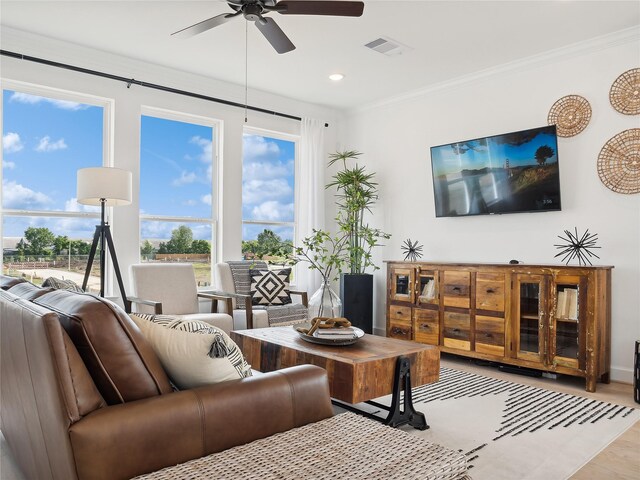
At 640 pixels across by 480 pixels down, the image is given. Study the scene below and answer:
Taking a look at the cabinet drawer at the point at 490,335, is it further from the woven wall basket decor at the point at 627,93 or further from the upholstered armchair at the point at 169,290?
the upholstered armchair at the point at 169,290

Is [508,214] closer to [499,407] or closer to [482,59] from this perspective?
[482,59]

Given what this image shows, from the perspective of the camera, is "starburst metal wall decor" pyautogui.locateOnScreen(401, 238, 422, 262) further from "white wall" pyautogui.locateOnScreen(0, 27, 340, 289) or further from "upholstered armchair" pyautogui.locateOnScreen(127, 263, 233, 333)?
"upholstered armchair" pyautogui.locateOnScreen(127, 263, 233, 333)

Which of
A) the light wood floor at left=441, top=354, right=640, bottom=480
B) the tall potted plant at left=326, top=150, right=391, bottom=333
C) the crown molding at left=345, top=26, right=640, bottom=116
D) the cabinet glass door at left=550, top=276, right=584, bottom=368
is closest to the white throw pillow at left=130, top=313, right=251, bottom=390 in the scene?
the light wood floor at left=441, top=354, right=640, bottom=480

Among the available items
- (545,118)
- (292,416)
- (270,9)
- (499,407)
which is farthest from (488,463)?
(545,118)

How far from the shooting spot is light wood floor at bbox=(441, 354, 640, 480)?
2238mm

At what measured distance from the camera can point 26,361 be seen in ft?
4.94

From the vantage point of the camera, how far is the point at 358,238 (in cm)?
574

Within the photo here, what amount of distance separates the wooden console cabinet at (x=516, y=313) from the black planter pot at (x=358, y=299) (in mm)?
612

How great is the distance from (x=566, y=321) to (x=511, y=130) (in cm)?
185

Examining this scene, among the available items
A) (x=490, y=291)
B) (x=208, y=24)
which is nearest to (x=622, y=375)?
(x=490, y=291)

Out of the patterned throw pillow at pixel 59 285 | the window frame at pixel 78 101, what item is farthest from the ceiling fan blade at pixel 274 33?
the window frame at pixel 78 101

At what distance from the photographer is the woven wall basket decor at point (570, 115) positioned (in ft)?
13.2

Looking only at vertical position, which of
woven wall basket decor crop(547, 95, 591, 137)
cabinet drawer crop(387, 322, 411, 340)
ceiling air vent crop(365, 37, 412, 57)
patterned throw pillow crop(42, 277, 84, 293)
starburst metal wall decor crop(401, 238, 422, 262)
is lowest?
cabinet drawer crop(387, 322, 411, 340)

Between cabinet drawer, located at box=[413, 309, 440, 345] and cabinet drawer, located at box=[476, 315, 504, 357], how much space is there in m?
0.42
